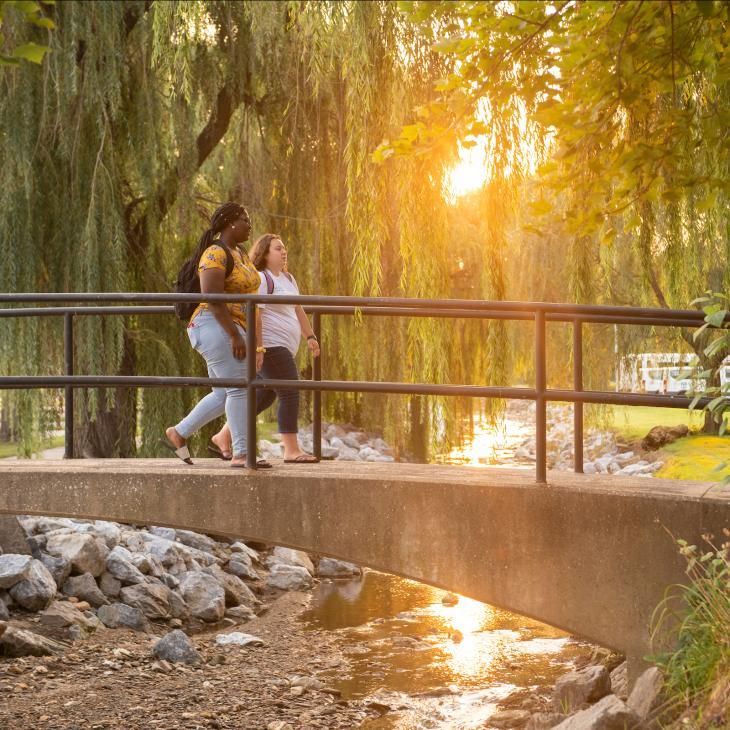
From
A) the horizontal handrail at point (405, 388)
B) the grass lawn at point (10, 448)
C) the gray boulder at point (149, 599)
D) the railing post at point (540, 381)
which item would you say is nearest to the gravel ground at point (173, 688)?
the gray boulder at point (149, 599)

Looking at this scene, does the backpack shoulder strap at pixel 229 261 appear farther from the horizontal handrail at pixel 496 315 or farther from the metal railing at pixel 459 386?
the horizontal handrail at pixel 496 315

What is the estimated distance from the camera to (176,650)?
948 centimetres

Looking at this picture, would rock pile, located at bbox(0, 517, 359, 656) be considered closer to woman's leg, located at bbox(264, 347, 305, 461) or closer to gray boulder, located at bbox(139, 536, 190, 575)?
gray boulder, located at bbox(139, 536, 190, 575)

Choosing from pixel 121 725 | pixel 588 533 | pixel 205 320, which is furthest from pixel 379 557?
pixel 121 725

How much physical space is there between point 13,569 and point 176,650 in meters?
1.76

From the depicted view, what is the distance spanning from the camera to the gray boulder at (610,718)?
5078mm

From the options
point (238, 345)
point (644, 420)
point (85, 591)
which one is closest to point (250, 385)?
point (238, 345)

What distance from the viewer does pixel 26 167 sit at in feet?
33.4

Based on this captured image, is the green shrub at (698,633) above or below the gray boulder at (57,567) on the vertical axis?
above

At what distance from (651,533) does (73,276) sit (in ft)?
22.1

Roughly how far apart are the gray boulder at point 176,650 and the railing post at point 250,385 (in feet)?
12.9

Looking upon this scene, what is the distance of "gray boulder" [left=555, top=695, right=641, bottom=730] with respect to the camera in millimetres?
5078

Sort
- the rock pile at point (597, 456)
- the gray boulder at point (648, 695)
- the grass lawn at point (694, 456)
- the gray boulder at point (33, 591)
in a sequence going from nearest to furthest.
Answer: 1. the gray boulder at point (648, 695)
2. the gray boulder at point (33, 591)
3. the grass lawn at point (694, 456)
4. the rock pile at point (597, 456)

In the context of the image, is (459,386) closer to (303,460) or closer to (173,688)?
(303,460)
